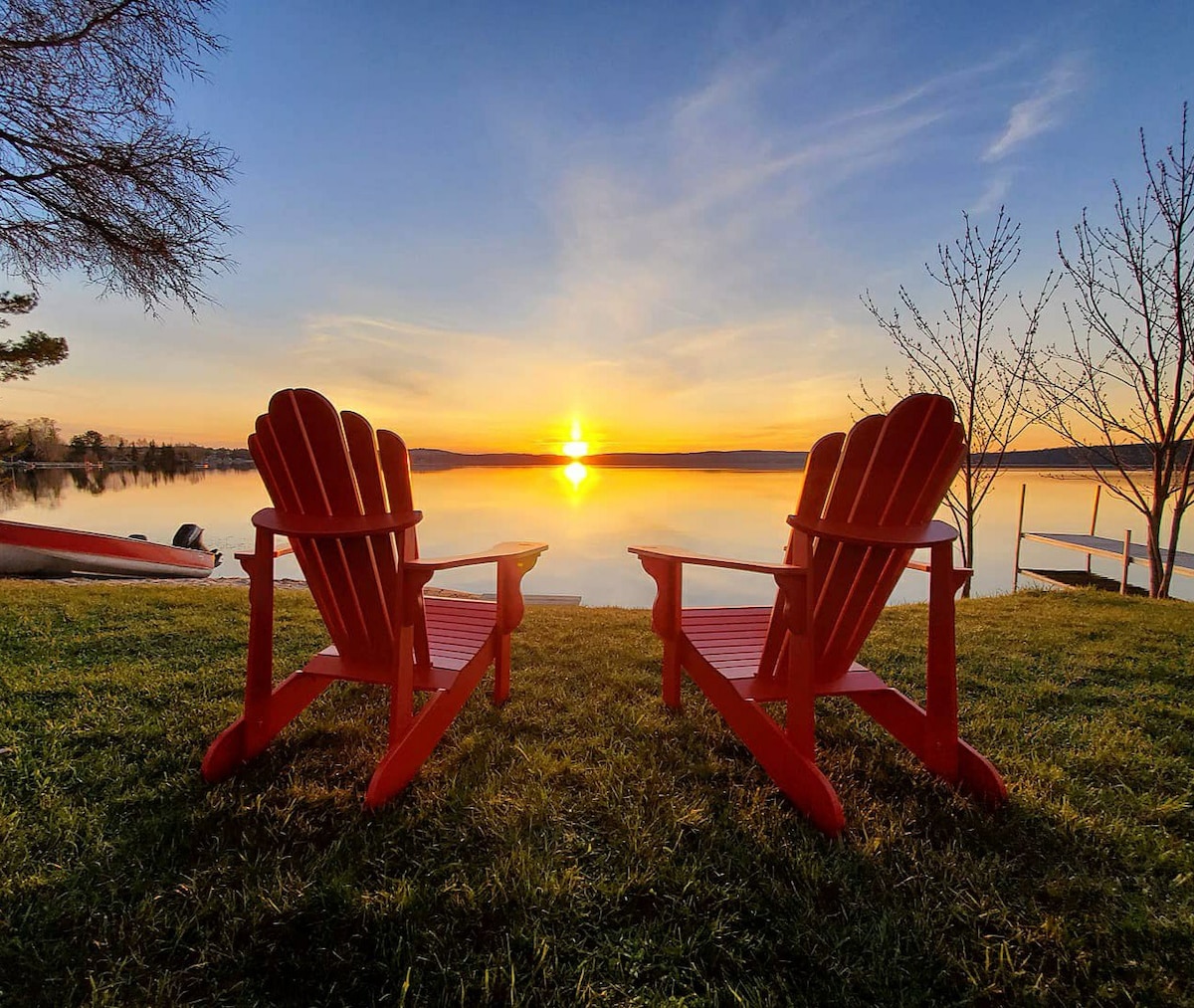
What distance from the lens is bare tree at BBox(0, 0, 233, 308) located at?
492 centimetres

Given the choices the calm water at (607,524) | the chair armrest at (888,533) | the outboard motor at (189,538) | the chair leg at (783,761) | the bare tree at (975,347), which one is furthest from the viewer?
the outboard motor at (189,538)

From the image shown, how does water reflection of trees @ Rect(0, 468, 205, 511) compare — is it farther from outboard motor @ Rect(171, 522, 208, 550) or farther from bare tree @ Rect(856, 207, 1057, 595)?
bare tree @ Rect(856, 207, 1057, 595)

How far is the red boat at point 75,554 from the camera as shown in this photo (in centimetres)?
1019

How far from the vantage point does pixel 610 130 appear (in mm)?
6859

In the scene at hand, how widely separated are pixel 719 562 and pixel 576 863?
3.68 ft

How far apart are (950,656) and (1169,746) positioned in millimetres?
1443

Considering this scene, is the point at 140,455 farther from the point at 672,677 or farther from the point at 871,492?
the point at 871,492

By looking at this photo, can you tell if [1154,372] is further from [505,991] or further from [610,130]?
[505,991]

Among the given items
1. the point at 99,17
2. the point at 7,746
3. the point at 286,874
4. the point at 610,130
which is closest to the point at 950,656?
the point at 286,874

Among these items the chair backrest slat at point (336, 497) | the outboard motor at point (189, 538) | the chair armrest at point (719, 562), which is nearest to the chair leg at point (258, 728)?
the chair backrest slat at point (336, 497)

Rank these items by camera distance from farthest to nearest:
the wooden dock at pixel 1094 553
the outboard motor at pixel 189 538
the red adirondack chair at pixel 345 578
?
the outboard motor at pixel 189 538 → the wooden dock at pixel 1094 553 → the red adirondack chair at pixel 345 578

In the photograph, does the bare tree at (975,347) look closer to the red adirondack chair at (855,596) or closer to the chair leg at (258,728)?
the red adirondack chair at (855,596)

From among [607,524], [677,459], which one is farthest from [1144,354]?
[677,459]

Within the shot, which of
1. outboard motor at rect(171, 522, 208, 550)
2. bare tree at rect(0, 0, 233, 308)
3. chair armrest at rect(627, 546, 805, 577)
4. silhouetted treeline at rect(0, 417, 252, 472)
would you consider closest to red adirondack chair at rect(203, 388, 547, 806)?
chair armrest at rect(627, 546, 805, 577)
